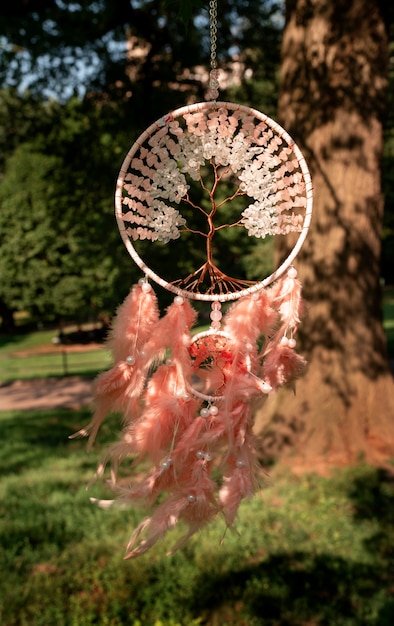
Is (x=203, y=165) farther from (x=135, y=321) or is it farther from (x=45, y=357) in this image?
(x=45, y=357)

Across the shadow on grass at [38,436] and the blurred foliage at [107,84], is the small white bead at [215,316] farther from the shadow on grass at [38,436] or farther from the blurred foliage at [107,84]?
the blurred foliage at [107,84]

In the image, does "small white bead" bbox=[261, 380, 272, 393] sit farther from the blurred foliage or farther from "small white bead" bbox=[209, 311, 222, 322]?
the blurred foliage

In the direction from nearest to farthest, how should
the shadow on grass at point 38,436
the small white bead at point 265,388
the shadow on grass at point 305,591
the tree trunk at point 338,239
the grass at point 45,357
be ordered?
the small white bead at point 265,388
the shadow on grass at point 305,591
the tree trunk at point 338,239
the shadow on grass at point 38,436
the grass at point 45,357

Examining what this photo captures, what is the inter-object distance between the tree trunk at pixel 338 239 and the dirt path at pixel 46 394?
537 cm

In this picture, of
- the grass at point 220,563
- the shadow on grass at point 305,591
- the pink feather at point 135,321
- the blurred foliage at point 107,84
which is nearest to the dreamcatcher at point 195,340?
the pink feather at point 135,321

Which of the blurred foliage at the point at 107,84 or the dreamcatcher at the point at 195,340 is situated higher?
the blurred foliage at the point at 107,84

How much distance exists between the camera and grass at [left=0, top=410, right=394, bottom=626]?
3604 millimetres

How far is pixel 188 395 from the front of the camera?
1.93m

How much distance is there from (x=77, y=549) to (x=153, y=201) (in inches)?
132

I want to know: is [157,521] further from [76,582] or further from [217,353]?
[76,582]

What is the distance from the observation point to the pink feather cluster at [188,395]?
1875 mm

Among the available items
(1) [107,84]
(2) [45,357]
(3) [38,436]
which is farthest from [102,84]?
(2) [45,357]

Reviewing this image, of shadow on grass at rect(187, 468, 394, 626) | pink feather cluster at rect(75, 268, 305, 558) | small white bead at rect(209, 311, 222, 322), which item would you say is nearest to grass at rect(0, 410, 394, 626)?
shadow on grass at rect(187, 468, 394, 626)

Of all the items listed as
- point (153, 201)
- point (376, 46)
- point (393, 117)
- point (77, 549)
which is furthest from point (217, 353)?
point (393, 117)
